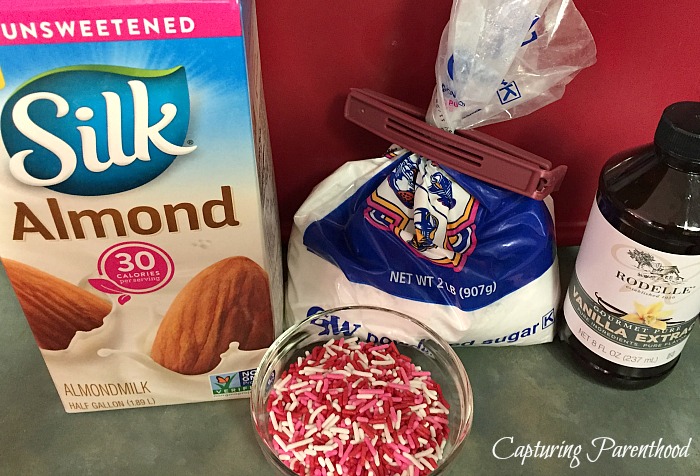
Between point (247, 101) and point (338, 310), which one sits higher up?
point (247, 101)

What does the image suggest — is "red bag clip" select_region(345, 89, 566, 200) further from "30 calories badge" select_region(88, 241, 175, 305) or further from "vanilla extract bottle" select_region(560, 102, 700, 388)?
"30 calories badge" select_region(88, 241, 175, 305)

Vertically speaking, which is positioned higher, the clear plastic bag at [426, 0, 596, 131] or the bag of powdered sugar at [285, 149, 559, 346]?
the clear plastic bag at [426, 0, 596, 131]

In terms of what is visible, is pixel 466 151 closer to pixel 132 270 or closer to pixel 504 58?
pixel 504 58

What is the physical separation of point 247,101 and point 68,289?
10.4 inches

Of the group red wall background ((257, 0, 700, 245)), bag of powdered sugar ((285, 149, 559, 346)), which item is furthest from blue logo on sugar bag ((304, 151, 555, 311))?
red wall background ((257, 0, 700, 245))

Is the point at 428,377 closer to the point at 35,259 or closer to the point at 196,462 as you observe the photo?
the point at 196,462

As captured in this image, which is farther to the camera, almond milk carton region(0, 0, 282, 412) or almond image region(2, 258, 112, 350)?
almond image region(2, 258, 112, 350)

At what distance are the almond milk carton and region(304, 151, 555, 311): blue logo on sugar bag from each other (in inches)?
4.5

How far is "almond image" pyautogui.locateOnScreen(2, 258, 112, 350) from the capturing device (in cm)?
62

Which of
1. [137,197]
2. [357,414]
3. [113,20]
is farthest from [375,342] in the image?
[113,20]

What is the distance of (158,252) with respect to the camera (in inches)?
24.4

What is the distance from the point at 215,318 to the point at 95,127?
0.78 feet

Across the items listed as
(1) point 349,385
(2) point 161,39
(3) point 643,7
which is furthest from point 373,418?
(3) point 643,7

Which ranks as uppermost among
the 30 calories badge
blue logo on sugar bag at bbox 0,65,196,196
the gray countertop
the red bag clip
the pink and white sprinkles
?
blue logo on sugar bag at bbox 0,65,196,196
